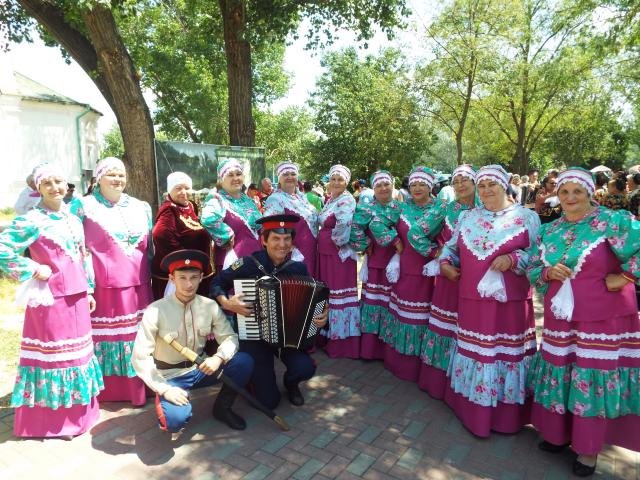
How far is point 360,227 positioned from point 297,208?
76 cm

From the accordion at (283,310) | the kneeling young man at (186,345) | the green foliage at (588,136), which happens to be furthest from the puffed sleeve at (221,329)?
the green foliage at (588,136)

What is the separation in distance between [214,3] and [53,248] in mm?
8467

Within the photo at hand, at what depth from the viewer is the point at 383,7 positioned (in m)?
9.35

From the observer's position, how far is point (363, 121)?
26.7 metres

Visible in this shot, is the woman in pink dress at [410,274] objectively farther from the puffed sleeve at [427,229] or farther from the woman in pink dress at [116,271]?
the woman in pink dress at [116,271]

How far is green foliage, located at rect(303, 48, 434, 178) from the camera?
79.0ft

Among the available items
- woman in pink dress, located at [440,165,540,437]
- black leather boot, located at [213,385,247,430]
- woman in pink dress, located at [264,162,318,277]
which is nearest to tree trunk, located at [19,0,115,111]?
woman in pink dress, located at [264,162,318,277]

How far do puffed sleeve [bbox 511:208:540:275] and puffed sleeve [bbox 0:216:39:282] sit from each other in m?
3.65

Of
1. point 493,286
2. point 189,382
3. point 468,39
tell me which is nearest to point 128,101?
point 189,382

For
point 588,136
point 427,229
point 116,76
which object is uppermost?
point 588,136

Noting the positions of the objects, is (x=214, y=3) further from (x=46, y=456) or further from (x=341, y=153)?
(x=341, y=153)

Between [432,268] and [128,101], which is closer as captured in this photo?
[432,268]

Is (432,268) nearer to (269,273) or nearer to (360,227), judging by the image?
(360,227)

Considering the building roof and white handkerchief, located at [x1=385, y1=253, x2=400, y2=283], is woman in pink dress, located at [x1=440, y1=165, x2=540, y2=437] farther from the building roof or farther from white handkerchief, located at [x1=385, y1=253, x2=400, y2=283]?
the building roof
